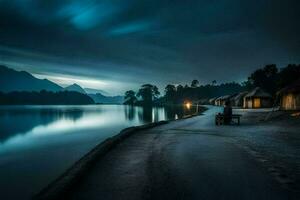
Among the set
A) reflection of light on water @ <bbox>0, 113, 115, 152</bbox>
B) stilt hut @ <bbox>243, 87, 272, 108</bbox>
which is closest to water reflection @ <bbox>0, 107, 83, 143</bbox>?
reflection of light on water @ <bbox>0, 113, 115, 152</bbox>

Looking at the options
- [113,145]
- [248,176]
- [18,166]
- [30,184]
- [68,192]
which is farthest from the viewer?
[18,166]

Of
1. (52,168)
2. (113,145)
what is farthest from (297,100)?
(52,168)

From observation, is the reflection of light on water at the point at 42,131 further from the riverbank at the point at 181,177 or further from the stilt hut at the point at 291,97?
the stilt hut at the point at 291,97

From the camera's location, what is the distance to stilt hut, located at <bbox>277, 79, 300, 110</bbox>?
108ft

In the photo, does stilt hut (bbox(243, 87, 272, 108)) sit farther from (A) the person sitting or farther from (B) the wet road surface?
(B) the wet road surface

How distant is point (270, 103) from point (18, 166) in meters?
62.5

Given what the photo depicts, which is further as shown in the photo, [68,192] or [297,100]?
[297,100]

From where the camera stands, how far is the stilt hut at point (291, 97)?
32.9 meters

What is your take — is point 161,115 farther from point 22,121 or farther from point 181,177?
point 181,177

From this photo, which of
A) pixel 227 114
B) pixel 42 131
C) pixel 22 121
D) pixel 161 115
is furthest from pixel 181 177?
pixel 161 115

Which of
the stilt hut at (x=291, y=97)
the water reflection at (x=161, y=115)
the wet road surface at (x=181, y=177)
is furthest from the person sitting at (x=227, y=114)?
the water reflection at (x=161, y=115)

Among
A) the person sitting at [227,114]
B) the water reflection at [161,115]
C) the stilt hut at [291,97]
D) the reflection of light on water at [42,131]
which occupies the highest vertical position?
the stilt hut at [291,97]

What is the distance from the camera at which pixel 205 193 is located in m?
5.96

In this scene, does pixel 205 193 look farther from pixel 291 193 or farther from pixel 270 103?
pixel 270 103
